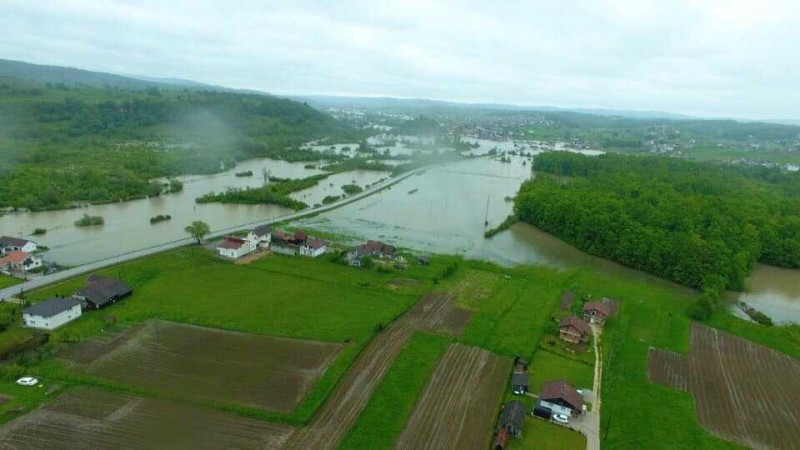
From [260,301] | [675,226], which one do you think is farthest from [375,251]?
[675,226]

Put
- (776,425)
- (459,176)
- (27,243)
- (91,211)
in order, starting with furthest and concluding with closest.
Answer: (459,176) < (91,211) < (27,243) < (776,425)

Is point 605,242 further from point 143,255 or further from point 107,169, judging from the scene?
point 107,169

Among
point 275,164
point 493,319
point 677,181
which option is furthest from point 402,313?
point 275,164

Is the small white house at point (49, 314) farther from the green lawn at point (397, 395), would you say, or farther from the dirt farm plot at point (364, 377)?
the green lawn at point (397, 395)

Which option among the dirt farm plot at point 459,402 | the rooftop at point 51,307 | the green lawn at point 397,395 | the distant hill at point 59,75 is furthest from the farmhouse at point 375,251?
the distant hill at point 59,75

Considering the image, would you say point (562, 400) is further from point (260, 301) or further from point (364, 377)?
point (260, 301)

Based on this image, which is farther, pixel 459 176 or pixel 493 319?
pixel 459 176

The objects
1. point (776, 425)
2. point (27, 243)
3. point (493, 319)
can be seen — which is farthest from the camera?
point (27, 243)
